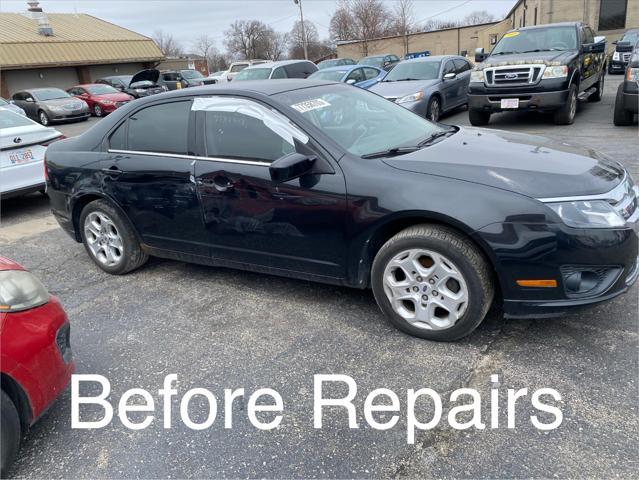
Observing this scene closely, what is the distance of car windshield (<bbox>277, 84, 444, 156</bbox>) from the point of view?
3.50m

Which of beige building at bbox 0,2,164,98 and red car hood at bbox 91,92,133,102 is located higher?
beige building at bbox 0,2,164,98

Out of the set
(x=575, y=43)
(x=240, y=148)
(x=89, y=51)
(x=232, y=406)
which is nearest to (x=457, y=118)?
(x=575, y=43)

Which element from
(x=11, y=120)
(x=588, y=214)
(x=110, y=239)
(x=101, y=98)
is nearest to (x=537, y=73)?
(x=588, y=214)

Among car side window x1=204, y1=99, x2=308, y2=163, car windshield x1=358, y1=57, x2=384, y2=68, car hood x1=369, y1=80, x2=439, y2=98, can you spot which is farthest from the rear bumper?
car windshield x1=358, y1=57, x2=384, y2=68

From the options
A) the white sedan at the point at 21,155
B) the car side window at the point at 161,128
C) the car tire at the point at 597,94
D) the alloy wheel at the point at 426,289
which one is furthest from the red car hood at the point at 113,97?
the alloy wheel at the point at 426,289

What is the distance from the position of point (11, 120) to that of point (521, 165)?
672 cm

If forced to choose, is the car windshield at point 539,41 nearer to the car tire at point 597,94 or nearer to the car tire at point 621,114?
the car tire at point 621,114

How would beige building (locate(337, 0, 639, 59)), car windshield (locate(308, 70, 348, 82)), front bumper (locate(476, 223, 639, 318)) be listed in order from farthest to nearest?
beige building (locate(337, 0, 639, 59)) < car windshield (locate(308, 70, 348, 82)) < front bumper (locate(476, 223, 639, 318))

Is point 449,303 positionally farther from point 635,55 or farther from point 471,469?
point 635,55

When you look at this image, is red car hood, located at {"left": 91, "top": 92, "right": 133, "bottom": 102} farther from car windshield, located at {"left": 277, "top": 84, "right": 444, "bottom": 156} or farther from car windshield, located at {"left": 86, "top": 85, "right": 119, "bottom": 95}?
car windshield, located at {"left": 277, "top": 84, "right": 444, "bottom": 156}

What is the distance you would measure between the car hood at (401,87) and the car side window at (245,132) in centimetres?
688

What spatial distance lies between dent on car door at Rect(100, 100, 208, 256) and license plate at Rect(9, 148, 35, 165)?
310 centimetres

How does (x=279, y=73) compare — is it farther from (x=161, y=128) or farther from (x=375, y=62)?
(x=161, y=128)

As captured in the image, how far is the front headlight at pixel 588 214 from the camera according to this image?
2.78 metres
